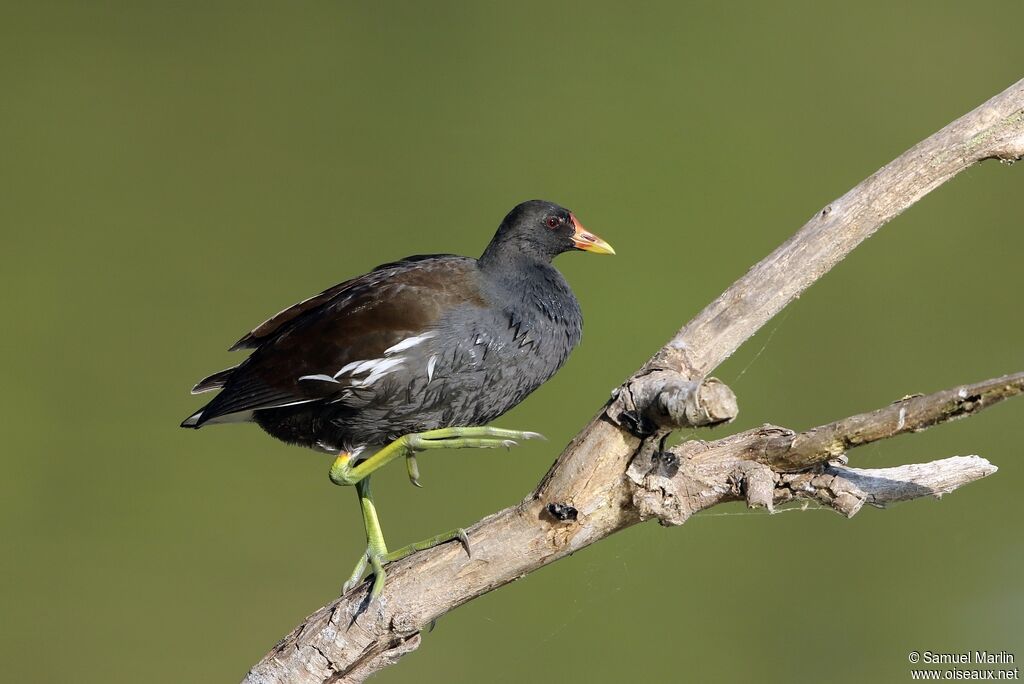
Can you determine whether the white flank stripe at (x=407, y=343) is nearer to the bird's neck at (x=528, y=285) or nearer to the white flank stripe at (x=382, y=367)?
the white flank stripe at (x=382, y=367)

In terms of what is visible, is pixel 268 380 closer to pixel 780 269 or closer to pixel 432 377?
pixel 432 377

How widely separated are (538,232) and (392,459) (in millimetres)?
784

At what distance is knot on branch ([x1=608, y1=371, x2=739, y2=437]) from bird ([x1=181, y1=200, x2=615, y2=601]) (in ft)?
1.78

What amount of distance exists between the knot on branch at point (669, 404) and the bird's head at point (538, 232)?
0.99 m

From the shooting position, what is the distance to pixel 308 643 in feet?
8.04

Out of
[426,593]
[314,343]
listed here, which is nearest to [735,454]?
[426,593]

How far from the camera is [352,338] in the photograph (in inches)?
106

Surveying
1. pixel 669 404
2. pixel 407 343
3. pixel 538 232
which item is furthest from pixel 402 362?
pixel 669 404

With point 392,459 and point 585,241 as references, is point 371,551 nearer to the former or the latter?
point 392,459

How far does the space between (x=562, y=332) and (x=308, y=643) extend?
3.22 feet

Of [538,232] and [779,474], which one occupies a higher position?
[538,232]

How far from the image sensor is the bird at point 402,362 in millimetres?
2627

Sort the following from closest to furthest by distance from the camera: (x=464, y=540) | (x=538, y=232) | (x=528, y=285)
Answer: (x=464, y=540) < (x=528, y=285) < (x=538, y=232)

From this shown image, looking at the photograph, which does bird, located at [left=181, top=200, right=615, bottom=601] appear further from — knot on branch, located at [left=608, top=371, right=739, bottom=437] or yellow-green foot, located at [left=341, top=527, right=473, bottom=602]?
knot on branch, located at [left=608, top=371, right=739, bottom=437]
